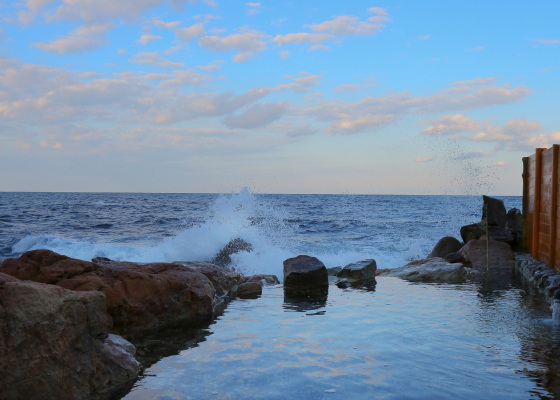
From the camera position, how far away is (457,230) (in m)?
29.5

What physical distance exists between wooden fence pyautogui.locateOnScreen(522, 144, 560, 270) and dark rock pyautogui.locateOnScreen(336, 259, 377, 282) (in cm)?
443

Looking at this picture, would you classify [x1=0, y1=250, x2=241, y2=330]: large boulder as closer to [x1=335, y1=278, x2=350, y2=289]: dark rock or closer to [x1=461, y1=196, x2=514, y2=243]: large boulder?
[x1=335, y1=278, x2=350, y2=289]: dark rock

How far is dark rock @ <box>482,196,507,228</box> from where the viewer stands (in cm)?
1752

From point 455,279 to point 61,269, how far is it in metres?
9.76

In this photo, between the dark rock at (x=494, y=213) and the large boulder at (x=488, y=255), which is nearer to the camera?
the large boulder at (x=488, y=255)

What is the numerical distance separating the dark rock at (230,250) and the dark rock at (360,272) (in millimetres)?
6011

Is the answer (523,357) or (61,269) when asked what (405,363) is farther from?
(61,269)

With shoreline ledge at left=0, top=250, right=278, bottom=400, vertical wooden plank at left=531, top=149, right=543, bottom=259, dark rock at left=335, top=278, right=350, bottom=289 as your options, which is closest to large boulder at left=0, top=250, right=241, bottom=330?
shoreline ledge at left=0, top=250, right=278, bottom=400

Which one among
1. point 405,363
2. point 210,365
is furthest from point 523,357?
point 210,365

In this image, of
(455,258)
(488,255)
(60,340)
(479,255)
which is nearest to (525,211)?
(488,255)

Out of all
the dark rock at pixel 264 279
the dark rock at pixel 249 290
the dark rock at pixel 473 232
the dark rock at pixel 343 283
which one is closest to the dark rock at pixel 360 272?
the dark rock at pixel 343 283

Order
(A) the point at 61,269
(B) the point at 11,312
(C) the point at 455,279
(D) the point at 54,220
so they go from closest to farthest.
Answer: (B) the point at 11,312 < (A) the point at 61,269 < (C) the point at 455,279 < (D) the point at 54,220

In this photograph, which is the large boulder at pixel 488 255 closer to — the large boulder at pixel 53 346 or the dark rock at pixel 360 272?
the dark rock at pixel 360 272

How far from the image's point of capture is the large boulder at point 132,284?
763 centimetres
